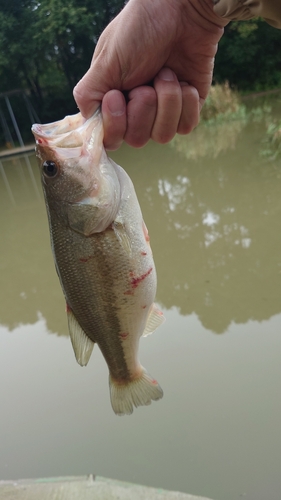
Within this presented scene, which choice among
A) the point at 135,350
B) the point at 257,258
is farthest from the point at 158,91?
the point at 257,258

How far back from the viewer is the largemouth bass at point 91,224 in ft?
4.60

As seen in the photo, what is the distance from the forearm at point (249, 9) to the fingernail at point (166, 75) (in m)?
0.26

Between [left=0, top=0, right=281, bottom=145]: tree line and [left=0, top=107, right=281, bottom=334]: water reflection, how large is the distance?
49.4 ft

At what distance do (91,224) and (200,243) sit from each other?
127 inches

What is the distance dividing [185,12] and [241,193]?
411cm

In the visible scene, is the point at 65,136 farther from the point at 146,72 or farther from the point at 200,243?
the point at 200,243

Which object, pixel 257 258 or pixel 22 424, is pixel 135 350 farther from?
pixel 257 258

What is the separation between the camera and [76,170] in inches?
55.5

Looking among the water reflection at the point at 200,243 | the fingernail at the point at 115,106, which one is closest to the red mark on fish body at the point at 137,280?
the fingernail at the point at 115,106

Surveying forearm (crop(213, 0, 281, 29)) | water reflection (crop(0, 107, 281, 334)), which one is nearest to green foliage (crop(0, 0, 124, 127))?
water reflection (crop(0, 107, 281, 334))

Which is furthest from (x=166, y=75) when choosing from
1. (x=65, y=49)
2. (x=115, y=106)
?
(x=65, y=49)

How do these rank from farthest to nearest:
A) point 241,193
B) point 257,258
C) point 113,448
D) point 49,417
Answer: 1. point 241,193
2. point 257,258
3. point 49,417
4. point 113,448

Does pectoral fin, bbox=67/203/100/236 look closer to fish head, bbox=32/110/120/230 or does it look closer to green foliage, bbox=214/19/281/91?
fish head, bbox=32/110/120/230

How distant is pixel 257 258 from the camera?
3953mm
